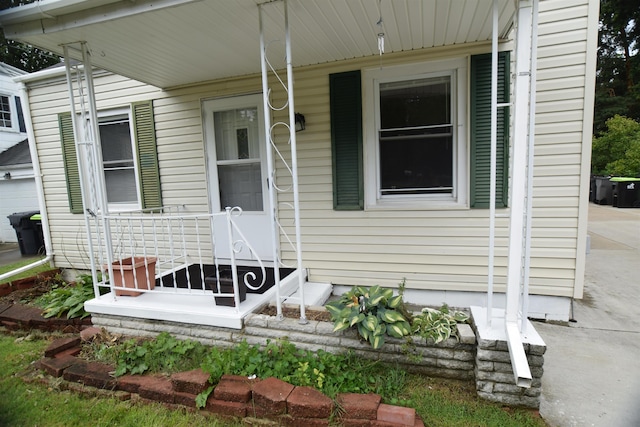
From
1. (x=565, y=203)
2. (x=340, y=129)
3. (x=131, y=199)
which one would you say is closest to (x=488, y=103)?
(x=565, y=203)

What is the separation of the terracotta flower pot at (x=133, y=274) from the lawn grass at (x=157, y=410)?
915 millimetres

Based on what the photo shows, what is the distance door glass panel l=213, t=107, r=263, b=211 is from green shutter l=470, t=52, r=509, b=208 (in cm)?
236

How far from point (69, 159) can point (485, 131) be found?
5.59 metres

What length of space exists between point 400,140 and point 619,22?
22.4 meters

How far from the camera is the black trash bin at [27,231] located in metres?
6.66

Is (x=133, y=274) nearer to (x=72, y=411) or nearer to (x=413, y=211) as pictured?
(x=72, y=411)

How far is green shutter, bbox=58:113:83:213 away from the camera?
478 cm

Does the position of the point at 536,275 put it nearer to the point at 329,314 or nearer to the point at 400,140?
the point at 400,140

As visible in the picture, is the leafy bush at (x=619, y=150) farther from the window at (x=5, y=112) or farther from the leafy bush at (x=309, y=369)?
the window at (x=5, y=112)

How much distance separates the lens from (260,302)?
2.73 metres

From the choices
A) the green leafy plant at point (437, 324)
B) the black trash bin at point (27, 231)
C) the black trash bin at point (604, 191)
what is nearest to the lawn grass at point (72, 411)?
the green leafy plant at point (437, 324)

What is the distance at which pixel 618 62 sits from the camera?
18344 mm

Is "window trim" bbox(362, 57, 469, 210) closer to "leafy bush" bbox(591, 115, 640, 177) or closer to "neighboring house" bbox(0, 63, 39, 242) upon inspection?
"neighboring house" bbox(0, 63, 39, 242)

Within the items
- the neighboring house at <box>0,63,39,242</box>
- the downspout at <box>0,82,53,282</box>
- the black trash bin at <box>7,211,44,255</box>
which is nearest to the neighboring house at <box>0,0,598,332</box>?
the downspout at <box>0,82,53,282</box>
